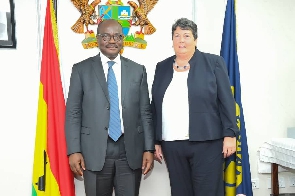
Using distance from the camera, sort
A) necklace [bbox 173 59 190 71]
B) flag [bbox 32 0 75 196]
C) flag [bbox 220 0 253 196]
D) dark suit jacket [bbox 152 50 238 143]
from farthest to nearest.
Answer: flag [bbox 220 0 253 196] < flag [bbox 32 0 75 196] < necklace [bbox 173 59 190 71] < dark suit jacket [bbox 152 50 238 143]

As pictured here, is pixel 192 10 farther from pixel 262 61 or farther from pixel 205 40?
pixel 262 61

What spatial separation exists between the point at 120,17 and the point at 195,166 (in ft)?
4.26

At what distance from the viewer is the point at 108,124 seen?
199cm

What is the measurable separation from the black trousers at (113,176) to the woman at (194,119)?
0.25 m

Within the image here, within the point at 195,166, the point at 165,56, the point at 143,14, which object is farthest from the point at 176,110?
the point at 143,14

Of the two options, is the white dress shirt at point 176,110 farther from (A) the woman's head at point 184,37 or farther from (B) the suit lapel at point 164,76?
(A) the woman's head at point 184,37

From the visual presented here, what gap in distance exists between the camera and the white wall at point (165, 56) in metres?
2.56

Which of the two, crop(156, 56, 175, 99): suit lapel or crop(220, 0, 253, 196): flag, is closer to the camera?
crop(156, 56, 175, 99): suit lapel

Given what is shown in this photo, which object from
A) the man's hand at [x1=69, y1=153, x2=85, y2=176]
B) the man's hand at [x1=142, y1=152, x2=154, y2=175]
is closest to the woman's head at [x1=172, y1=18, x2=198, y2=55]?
the man's hand at [x1=142, y1=152, x2=154, y2=175]

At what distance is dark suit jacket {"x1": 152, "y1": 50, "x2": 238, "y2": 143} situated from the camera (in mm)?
1973

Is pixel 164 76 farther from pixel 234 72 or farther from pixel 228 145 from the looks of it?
pixel 234 72

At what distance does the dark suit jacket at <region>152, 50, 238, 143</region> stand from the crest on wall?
66 centimetres

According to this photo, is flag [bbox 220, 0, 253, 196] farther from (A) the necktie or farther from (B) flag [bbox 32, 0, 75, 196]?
(B) flag [bbox 32, 0, 75, 196]

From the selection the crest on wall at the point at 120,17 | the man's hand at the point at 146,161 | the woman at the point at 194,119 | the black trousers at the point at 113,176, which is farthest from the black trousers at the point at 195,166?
the crest on wall at the point at 120,17
